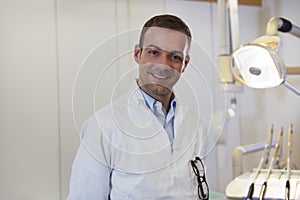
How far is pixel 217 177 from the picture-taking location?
1311 mm

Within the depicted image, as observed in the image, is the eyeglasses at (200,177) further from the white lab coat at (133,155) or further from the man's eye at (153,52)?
the man's eye at (153,52)

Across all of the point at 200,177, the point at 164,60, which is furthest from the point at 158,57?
the point at 200,177

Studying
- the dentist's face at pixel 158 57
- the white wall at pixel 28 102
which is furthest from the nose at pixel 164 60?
the white wall at pixel 28 102

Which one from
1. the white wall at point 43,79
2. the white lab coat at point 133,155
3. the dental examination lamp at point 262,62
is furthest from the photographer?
the white wall at point 43,79

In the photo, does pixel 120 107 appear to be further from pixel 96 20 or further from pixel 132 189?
pixel 96 20

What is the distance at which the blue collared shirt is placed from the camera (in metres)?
0.76

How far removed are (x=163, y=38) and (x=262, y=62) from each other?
0.29 m

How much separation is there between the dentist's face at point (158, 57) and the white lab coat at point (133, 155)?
3 cm

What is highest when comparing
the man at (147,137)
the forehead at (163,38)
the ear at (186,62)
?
the forehead at (163,38)

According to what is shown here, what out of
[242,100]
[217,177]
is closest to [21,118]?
[217,177]

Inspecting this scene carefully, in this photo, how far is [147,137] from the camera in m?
0.77

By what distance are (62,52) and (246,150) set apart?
616 millimetres

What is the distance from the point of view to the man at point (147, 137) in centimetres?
75

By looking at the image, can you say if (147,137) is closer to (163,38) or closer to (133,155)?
(133,155)
